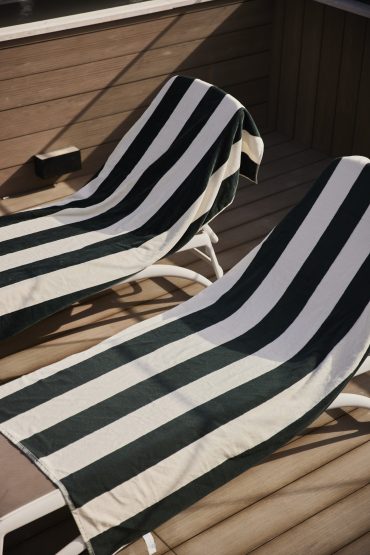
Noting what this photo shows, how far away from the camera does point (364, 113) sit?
4.87 m

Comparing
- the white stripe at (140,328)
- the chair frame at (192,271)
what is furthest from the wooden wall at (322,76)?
the white stripe at (140,328)

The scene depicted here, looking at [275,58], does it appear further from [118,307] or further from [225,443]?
[225,443]

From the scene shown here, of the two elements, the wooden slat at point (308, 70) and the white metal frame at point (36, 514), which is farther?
the wooden slat at point (308, 70)

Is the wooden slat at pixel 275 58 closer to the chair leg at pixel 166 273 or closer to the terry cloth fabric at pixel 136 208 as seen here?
the terry cloth fabric at pixel 136 208

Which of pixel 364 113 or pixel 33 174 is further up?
pixel 364 113

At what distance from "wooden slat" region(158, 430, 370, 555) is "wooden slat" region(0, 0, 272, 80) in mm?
2605

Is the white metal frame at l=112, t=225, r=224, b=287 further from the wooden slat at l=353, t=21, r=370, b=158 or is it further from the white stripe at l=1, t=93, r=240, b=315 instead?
the wooden slat at l=353, t=21, r=370, b=158

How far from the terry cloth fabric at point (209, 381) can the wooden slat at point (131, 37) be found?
1901 mm

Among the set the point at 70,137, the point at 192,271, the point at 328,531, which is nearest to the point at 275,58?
the point at 70,137

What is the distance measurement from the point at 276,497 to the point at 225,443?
36 cm

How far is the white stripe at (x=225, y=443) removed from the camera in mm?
2303

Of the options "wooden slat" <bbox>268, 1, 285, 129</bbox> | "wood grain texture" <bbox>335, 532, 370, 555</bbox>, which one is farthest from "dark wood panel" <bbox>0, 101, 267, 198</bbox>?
"wood grain texture" <bbox>335, 532, 370, 555</bbox>

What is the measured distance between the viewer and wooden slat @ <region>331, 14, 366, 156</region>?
15.6 feet

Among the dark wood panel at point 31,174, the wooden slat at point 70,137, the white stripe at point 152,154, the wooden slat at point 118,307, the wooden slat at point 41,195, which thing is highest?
the white stripe at point 152,154
